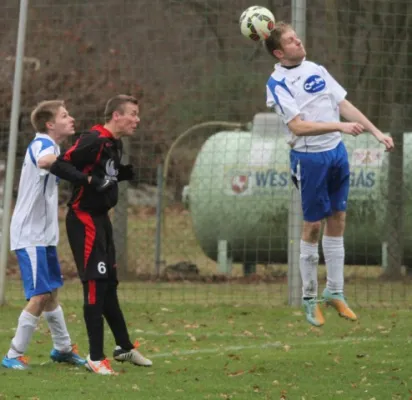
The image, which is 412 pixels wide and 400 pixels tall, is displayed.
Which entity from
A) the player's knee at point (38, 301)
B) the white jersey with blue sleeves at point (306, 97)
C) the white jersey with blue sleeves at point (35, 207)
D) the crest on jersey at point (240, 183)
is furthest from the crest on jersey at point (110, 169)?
the crest on jersey at point (240, 183)

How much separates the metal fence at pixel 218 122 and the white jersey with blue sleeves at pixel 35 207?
4.52 m

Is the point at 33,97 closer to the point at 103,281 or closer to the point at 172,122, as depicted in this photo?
the point at 172,122

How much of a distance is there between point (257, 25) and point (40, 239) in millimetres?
2408

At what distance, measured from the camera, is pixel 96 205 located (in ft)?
31.1

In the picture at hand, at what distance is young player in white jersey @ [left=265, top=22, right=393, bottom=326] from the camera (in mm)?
9547

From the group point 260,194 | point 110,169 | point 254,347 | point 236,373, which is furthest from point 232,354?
point 260,194

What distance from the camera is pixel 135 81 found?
61.9 ft

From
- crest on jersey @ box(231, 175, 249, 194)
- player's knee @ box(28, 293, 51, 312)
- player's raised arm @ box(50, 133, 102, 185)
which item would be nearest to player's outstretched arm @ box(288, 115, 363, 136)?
player's raised arm @ box(50, 133, 102, 185)

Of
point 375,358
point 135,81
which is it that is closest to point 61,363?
point 375,358

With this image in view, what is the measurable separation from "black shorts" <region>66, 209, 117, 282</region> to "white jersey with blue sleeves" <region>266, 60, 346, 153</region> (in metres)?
1.62

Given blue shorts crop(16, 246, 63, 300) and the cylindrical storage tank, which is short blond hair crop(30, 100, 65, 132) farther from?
the cylindrical storage tank

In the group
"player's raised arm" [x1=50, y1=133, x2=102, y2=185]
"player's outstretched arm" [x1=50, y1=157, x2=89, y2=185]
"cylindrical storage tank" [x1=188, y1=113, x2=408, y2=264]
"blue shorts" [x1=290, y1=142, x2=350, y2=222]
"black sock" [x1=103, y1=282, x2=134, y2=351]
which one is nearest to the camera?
"player's outstretched arm" [x1=50, y1=157, x2=89, y2=185]

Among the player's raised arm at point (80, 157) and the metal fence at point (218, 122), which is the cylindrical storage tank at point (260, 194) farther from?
the player's raised arm at point (80, 157)

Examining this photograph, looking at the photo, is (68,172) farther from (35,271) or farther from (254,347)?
(254,347)
